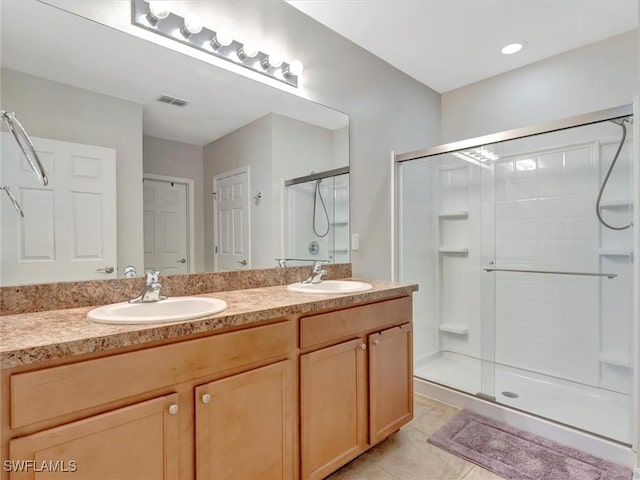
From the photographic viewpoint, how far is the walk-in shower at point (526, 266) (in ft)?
7.32

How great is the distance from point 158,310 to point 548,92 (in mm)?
3007

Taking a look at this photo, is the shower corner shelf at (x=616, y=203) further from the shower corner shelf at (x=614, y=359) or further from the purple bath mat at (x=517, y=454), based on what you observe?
the purple bath mat at (x=517, y=454)

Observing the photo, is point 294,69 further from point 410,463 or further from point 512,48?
point 410,463

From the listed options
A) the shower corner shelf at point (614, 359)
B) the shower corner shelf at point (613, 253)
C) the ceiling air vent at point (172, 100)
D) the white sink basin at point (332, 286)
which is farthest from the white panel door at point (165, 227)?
the shower corner shelf at point (614, 359)

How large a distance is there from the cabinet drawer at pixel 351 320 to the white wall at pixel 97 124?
0.79 m

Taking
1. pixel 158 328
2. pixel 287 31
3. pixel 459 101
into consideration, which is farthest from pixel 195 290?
pixel 459 101

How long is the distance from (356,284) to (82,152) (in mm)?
1448

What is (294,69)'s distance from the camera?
1971 mm

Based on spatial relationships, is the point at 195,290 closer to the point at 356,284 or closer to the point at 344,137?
the point at 356,284

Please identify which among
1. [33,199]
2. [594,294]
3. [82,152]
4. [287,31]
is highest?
[287,31]

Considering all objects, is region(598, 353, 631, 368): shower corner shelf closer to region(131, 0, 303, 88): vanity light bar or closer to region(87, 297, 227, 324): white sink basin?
region(87, 297, 227, 324): white sink basin

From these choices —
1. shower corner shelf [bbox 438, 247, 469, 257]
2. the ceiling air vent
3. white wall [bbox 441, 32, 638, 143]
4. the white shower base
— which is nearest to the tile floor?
the white shower base

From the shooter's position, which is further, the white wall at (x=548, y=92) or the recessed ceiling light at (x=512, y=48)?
the recessed ceiling light at (x=512, y=48)

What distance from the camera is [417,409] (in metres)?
2.26
